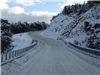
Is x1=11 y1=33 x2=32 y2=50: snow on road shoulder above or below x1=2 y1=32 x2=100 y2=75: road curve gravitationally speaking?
below

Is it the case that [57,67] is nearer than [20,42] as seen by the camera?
Yes

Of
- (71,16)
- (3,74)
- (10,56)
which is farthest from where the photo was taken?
(71,16)

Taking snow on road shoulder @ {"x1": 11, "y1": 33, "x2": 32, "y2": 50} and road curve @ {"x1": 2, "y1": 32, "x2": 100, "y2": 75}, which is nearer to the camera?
road curve @ {"x1": 2, "y1": 32, "x2": 100, "y2": 75}

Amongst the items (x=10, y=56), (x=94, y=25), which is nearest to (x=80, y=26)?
(x=94, y=25)

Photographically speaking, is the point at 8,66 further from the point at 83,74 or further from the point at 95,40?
the point at 95,40

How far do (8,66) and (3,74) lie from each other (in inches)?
97.5

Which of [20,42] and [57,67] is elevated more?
[57,67]

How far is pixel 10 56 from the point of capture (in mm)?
21391

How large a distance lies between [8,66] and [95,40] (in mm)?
33780

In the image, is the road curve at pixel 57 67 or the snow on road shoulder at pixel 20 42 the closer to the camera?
the road curve at pixel 57 67

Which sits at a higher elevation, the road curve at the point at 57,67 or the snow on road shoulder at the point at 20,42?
the road curve at the point at 57,67

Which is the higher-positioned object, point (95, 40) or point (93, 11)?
point (93, 11)

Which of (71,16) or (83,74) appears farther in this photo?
(71,16)

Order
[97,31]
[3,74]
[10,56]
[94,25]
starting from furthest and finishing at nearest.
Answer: [94,25], [97,31], [10,56], [3,74]
